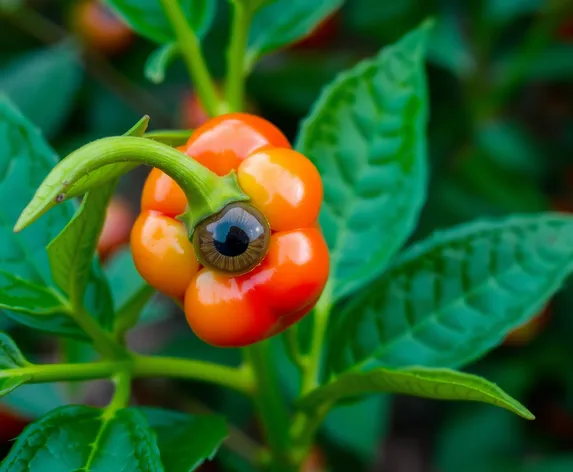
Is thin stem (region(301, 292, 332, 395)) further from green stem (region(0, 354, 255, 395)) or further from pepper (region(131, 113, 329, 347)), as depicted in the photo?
pepper (region(131, 113, 329, 347))

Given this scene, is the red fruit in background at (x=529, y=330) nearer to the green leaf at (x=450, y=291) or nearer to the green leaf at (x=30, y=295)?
the green leaf at (x=450, y=291)

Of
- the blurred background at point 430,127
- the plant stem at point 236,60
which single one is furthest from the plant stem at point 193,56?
the blurred background at point 430,127

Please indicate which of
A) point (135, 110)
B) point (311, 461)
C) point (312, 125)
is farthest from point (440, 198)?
point (312, 125)

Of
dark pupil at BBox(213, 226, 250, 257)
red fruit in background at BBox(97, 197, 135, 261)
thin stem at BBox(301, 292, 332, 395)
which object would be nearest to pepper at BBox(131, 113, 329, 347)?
dark pupil at BBox(213, 226, 250, 257)

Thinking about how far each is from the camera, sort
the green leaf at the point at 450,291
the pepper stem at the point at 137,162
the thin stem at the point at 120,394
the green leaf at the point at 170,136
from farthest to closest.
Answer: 1. the green leaf at the point at 450,291
2. the thin stem at the point at 120,394
3. the green leaf at the point at 170,136
4. the pepper stem at the point at 137,162

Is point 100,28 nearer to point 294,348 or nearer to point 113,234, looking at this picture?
point 113,234

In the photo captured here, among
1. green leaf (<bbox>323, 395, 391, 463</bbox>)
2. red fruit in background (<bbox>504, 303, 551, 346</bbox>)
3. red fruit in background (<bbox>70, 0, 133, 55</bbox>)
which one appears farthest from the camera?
red fruit in background (<bbox>70, 0, 133, 55</bbox>)

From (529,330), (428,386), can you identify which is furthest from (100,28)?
(428,386)
